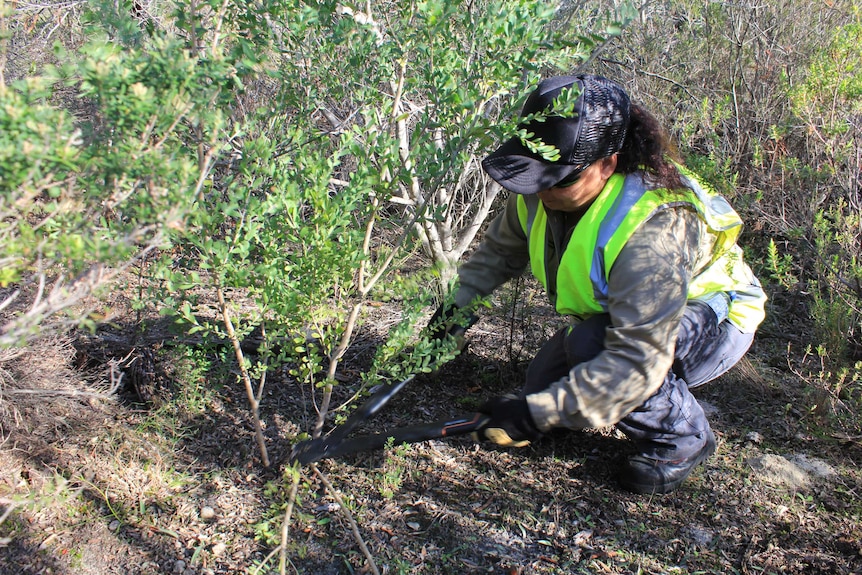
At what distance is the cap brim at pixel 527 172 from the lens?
2.15m

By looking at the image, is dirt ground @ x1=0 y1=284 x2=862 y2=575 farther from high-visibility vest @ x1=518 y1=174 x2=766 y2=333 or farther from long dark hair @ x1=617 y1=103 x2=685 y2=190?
long dark hair @ x1=617 y1=103 x2=685 y2=190

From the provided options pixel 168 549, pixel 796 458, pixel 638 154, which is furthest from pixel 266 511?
pixel 796 458

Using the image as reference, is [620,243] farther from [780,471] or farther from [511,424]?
[780,471]

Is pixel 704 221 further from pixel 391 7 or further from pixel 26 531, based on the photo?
pixel 26 531

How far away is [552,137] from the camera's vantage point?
210 cm

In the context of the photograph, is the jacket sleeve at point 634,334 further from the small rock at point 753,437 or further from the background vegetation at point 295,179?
the small rock at point 753,437

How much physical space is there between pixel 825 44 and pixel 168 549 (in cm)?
489

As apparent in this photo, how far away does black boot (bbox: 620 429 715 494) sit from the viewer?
247 cm

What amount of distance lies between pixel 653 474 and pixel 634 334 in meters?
0.66

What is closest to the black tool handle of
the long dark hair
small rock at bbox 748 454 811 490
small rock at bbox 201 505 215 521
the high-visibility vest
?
small rock at bbox 201 505 215 521

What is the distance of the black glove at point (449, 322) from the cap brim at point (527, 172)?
50 cm

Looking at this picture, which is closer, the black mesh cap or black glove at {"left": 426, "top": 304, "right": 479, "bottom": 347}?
the black mesh cap

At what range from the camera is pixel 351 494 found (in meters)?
2.49

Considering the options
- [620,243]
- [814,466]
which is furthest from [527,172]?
[814,466]
